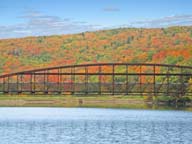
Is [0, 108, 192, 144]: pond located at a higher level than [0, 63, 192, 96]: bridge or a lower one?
lower

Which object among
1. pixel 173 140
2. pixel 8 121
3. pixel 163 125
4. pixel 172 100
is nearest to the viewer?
pixel 173 140

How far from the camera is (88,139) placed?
8288 centimetres

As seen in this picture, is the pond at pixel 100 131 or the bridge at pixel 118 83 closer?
the pond at pixel 100 131

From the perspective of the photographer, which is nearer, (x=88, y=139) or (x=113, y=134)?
(x=88, y=139)

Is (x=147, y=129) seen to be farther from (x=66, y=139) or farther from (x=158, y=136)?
(x=66, y=139)

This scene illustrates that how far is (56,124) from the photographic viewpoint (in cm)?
10794

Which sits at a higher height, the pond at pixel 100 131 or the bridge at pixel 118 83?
the bridge at pixel 118 83

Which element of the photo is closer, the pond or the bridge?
the pond

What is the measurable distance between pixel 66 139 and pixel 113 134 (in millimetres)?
8839

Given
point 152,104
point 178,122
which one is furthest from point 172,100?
point 178,122

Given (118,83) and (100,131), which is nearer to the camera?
(100,131)

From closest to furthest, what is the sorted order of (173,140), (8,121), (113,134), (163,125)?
(173,140) < (113,134) < (163,125) < (8,121)

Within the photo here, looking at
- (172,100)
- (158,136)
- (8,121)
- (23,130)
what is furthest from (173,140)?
(172,100)

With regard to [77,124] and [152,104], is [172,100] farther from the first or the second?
[77,124]
